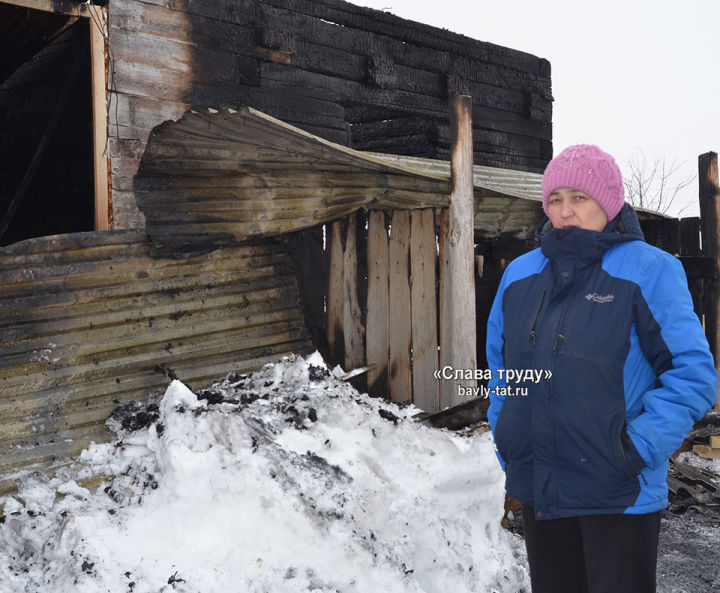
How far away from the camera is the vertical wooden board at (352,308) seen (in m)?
6.08

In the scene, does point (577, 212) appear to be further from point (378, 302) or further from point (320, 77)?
point (320, 77)

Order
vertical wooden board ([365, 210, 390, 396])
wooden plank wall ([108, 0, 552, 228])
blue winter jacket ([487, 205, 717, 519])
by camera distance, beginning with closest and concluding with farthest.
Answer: blue winter jacket ([487, 205, 717, 519]), vertical wooden board ([365, 210, 390, 396]), wooden plank wall ([108, 0, 552, 228])

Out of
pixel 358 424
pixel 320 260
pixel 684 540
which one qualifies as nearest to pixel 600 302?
pixel 358 424

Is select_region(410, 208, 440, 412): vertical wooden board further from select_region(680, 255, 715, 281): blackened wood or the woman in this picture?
select_region(680, 255, 715, 281): blackened wood

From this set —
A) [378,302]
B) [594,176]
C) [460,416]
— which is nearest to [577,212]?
[594,176]

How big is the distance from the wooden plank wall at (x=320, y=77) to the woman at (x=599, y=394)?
4.46 meters

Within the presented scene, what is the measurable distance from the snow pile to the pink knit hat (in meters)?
2.25

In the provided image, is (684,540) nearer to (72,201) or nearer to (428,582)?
(428,582)

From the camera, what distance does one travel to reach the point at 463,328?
5.38 meters

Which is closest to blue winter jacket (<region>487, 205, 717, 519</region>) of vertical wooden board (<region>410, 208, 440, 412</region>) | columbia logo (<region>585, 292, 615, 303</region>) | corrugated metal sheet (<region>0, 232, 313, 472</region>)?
columbia logo (<region>585, 292, 615, 303</region>)

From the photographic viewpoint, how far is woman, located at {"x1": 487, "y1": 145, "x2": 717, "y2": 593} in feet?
7.18

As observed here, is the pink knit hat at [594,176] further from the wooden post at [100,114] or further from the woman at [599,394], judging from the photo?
the wooden post at [100,114]

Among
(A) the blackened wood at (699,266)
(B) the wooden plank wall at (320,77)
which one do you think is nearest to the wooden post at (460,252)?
(B) the wooden plank wall at (320,77)

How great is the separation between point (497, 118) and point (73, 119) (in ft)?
18.7
